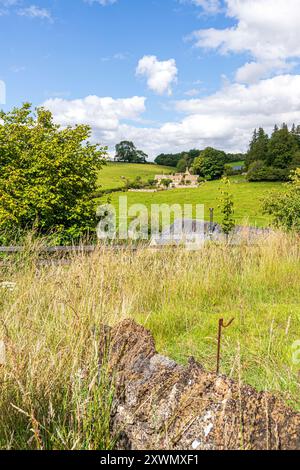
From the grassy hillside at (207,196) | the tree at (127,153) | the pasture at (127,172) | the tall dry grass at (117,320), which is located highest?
the tree at (127,153)

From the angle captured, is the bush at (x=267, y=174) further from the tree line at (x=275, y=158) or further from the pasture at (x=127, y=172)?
the pasture at (x=127, y=172)

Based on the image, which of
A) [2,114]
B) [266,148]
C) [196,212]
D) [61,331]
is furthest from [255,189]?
[61,331]

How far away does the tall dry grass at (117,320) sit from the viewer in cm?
167

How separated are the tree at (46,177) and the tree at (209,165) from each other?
7108 centimetres

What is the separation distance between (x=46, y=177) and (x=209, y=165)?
75.5 m

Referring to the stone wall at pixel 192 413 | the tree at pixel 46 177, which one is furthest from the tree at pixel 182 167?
the stone wall at pixel 192 413

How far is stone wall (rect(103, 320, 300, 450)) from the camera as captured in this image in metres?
1.37

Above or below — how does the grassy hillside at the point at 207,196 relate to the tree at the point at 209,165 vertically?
below

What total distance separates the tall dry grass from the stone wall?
0.35 feet

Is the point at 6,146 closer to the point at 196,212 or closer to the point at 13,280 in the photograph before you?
the point at 13,280

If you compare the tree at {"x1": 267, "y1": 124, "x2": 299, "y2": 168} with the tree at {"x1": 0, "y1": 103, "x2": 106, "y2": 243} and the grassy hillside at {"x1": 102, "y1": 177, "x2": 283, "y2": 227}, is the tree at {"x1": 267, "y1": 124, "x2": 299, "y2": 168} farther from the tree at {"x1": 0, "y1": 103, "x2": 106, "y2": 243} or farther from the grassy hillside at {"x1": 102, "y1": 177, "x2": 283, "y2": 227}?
the tree at {"x1": 0, "y1": 103, "x2": 106, "y2": 243}

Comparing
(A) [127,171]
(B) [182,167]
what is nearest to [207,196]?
(A) [127,171]

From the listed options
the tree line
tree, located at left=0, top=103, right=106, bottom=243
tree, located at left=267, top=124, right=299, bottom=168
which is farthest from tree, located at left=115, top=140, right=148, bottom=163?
tree, located at left=0, top=103, right=106, bottom=243

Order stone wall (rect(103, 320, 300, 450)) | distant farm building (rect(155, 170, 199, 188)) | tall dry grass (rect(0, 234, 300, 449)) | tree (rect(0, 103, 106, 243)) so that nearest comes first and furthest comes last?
stone wall (rect(103, 320, 300, 450)) → tall dry grass (rect(0, 234, 300, 449)) → tree (rect(0, 103, 106, 243)) → distant farm building (rect(155, 170, 199, 188))
